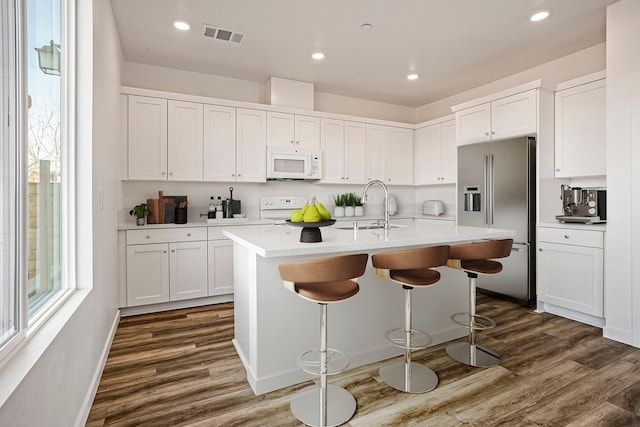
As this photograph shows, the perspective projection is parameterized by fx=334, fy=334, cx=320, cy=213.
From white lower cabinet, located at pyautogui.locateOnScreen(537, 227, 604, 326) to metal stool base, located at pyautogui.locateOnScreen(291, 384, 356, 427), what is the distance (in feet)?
8.36

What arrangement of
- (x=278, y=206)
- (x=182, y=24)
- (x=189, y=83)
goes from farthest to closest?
(x=278, y=206)
(x=189, y=83)
(x=182, y=24)

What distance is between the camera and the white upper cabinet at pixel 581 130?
3.22 metres

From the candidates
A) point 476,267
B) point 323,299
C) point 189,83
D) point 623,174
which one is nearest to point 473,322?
point 476,267

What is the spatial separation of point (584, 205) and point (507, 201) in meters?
0.69

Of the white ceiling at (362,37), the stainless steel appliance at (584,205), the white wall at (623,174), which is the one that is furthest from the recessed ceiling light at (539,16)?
the stainless steel appliance at (584,205)

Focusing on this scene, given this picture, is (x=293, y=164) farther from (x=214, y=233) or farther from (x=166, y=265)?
(x=166, y=265)

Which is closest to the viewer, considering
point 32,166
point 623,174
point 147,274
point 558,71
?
point 32,166

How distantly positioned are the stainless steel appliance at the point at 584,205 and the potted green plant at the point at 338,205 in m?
2.62

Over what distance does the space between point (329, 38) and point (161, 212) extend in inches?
102

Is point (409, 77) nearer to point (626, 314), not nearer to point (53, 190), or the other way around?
point (626, 314)

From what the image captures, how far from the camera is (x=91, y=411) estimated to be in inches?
71.8

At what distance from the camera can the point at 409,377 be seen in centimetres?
213

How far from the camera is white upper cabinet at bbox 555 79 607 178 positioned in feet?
10.6

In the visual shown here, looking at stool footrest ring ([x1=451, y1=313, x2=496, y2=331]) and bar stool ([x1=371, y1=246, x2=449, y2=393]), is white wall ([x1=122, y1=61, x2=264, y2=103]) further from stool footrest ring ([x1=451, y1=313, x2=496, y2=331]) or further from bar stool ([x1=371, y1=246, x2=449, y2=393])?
stool footrest ring ([x1=451, y1=313, x2=496, y2=331])
